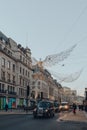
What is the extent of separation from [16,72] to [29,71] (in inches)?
617

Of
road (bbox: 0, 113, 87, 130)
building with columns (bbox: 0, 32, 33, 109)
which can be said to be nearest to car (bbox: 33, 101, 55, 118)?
road (bbox: 0, 113, 87, 130)

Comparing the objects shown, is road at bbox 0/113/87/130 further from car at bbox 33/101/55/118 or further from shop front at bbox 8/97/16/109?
shop front at bbox 8/97/16/109

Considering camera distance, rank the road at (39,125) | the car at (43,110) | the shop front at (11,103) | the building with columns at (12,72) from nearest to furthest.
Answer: the road at (39,125)
the car at (43,110)
the building with columns at (12,72)
the shop front at (11,103)

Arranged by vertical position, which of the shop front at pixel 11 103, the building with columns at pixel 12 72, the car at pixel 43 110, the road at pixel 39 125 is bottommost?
the road at pixel 39 125

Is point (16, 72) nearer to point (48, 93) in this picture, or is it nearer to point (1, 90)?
point (1, 90)

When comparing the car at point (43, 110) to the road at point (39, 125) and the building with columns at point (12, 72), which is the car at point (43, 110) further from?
the building with columns at point (12, 72)

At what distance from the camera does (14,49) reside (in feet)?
302

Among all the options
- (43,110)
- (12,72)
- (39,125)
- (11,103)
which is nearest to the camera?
(39,125)

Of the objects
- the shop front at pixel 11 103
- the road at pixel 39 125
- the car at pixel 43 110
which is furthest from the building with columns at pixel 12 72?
the road at pixel 39 125

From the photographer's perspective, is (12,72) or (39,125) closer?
(39,125)

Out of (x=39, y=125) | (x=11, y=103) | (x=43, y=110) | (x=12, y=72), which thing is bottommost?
(x=39, y=125)

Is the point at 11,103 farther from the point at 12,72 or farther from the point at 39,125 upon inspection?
the point at 39,125

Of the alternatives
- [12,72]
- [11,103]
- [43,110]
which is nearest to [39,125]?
[43,110]

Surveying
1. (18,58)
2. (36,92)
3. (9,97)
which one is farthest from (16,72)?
(36,92)
